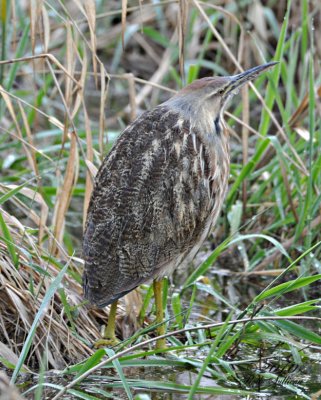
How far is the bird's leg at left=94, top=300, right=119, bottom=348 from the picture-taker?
10.1ft

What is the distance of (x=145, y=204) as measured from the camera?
Answer: 3102 mm

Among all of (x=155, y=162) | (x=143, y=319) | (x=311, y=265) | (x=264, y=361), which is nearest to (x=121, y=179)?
(x=155, y=162)

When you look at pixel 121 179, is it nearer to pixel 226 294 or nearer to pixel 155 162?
pixel 155 162

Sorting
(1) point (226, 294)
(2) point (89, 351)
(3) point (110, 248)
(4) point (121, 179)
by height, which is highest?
(4) point (121, 179)

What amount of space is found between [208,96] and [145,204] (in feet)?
1.63

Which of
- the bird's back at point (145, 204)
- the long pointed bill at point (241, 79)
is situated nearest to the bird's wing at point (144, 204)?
the bird's back at point (145, 204)

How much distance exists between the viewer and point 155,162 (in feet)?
10.3

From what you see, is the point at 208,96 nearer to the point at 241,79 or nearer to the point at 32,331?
the point at 241,79

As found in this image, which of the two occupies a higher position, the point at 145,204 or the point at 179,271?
the point at 145,204

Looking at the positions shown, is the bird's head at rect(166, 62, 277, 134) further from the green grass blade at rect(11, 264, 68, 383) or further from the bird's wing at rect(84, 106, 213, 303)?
the green grass blade at rect(11, 264, 68, 383)

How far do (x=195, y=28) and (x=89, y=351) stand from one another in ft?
11.6

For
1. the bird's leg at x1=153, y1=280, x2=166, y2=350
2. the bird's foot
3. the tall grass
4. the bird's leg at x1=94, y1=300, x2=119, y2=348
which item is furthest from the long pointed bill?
the bird's foot

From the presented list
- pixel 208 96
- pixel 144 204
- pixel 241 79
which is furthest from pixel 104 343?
pixel 241 79

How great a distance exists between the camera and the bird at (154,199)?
10.1 feet
